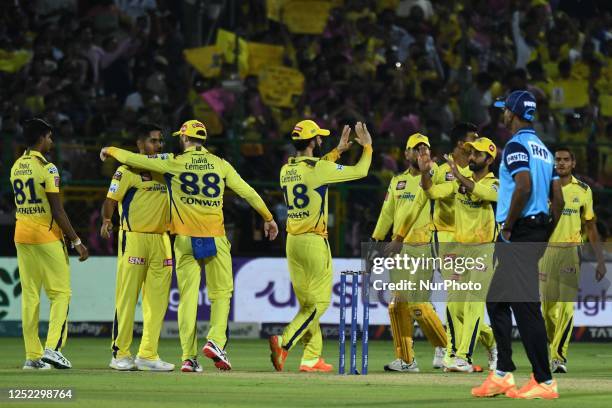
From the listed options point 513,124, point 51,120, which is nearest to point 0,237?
point 51,120

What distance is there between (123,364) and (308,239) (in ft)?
8.02

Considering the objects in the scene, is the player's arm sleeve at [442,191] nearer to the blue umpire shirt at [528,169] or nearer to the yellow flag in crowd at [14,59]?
the blue umpire shirt at [528,169]

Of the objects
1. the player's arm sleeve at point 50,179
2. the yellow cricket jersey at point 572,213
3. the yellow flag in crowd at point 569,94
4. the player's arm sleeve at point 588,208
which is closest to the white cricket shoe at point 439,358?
the yellow cricket jersey at point 572,213

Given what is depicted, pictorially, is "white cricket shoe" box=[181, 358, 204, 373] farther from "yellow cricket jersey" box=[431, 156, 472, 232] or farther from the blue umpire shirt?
the blue umpire shirt

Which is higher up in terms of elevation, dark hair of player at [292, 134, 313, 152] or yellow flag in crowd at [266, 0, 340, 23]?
yellow flag in crowd at [266, 0, 340, 23]

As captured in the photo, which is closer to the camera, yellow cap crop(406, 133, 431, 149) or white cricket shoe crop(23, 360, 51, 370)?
white cricket shoe crop(23, 360, 51, 370)

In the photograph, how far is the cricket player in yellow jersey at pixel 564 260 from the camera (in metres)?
16.0

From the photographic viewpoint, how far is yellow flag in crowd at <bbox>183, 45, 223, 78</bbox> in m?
25.4

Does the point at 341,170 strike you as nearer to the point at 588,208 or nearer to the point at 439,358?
the point at 439,358

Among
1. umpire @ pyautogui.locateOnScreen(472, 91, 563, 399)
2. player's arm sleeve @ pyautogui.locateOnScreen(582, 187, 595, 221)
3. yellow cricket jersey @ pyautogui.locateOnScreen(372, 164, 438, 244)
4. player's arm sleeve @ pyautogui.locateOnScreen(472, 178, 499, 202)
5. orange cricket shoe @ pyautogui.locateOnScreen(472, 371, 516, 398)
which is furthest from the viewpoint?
player's arm sleeve @ pyautogui.locateOnScreen(582, 187, 595, 221)

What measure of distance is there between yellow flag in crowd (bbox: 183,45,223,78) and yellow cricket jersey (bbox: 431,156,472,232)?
1042 cm

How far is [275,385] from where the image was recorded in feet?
42.9

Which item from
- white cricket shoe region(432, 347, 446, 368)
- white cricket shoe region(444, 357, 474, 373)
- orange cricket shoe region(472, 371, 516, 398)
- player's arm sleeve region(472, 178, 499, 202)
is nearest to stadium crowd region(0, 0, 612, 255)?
white cricket shoe region(432, 347, 446, 368)

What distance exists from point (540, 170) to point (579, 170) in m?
11.6
